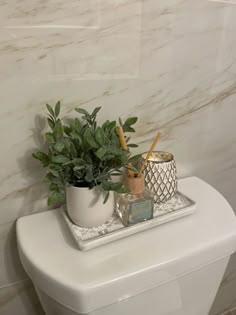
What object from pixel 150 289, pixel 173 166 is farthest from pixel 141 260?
pixel 173 166

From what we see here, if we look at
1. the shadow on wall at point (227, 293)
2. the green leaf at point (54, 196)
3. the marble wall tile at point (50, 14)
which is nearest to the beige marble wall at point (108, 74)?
the marble wall tile at point (50, 14)

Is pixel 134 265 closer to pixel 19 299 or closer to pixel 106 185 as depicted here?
pixel 106 185

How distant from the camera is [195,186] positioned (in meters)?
0.79

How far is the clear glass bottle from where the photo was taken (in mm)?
607

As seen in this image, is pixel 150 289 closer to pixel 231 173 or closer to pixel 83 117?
pixel 83 117

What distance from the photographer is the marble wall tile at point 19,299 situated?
730 mm

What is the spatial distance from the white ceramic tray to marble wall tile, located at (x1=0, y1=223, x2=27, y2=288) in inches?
5.4

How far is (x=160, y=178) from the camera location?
67cm

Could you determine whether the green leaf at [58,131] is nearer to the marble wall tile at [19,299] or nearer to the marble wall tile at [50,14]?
the marble wall tile at [50,14]

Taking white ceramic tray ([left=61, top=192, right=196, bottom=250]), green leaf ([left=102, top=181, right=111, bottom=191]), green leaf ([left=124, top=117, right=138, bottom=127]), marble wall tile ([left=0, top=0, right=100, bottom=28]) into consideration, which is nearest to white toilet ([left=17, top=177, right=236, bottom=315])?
white ceramic tray ([left=61, top=192, right=196, bottom=250])

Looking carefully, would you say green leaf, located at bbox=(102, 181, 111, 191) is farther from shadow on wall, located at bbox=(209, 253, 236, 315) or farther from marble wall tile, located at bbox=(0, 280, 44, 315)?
shadow on wall, located at bbox=(209, 253, 236, 315)

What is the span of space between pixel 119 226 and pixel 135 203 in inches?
2.5

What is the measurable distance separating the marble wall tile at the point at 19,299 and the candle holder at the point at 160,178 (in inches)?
15.6

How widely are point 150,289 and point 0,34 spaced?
1.84 feet
